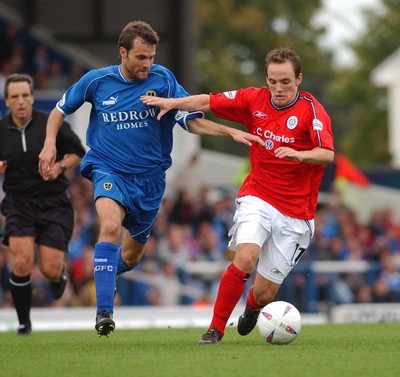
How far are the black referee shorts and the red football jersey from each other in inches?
88.2

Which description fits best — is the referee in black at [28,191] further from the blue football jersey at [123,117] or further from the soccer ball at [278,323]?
the soccer ball at [278,323]

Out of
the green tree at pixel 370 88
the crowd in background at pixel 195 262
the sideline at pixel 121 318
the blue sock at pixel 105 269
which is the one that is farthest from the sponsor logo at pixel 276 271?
the green tree at pixel 370 88

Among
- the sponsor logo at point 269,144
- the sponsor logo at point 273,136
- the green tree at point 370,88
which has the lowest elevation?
the green tree at point 370,88

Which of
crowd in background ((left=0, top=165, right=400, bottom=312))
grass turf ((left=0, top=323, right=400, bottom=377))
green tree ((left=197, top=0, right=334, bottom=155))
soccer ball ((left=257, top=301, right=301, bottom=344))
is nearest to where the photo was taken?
grass turf ((left=0, top=323, right=400, bottom=377))

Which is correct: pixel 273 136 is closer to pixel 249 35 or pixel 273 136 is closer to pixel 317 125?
pixel 317 125

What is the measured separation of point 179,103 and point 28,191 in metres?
2.14

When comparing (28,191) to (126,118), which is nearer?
(126,118)

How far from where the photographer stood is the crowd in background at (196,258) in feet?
57.7

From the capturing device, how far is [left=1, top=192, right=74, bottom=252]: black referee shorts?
10664mm

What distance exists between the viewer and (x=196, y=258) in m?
19.8

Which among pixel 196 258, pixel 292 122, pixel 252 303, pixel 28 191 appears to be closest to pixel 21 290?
pixel 28 191

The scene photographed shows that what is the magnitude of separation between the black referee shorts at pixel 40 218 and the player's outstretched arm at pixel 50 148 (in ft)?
3.94

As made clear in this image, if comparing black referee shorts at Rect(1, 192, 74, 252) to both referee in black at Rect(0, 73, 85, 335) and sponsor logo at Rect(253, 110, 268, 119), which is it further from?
sponsor logo at Rect(253, 110, 268, 119)

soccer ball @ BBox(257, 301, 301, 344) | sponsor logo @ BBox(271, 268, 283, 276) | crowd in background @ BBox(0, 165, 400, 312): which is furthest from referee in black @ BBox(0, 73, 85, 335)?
crowd in background @ BBox(0, 165, 400, 312)
